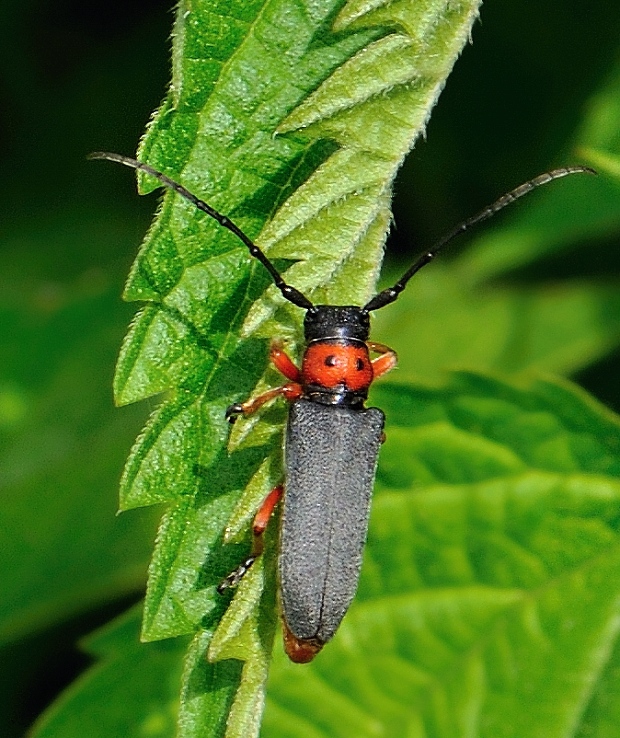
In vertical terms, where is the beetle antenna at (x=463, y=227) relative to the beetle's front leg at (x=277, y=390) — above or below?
above

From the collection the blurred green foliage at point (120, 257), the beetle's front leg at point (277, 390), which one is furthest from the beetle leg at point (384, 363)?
the blurred green foliage at point (120, 257)

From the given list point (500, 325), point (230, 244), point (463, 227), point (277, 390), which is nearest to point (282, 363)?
point (277, 390)

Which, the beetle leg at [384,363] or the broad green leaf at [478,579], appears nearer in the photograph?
the broad green leaf at [478,579]

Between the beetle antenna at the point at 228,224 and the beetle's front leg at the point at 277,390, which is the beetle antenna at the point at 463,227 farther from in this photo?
the beetle antenna at the point at 228,224

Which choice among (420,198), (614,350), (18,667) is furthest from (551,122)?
(18,667)

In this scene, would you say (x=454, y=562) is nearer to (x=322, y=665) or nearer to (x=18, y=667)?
(x=322, y=665)

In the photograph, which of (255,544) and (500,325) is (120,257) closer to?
(500,325)

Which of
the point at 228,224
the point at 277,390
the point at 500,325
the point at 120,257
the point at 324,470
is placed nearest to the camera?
the point at 228,224
